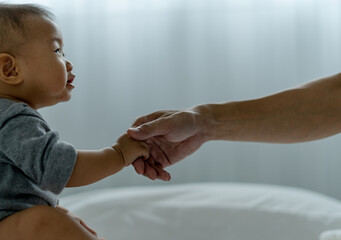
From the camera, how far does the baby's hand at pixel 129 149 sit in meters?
1.02

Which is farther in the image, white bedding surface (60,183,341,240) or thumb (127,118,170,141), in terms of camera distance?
white bedding surface (60,183,341,240)

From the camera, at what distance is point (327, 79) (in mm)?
1400

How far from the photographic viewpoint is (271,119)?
4.53 feet

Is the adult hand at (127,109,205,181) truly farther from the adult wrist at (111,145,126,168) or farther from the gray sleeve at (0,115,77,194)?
the gray sleeve at (0,115,77,194)

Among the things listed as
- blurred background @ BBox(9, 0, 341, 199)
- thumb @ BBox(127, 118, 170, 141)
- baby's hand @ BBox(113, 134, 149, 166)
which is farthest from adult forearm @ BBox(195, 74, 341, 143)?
blurred background @ BBox(9, 0, 341, 199)

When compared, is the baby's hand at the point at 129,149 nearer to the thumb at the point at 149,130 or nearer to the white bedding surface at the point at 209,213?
the thumb at the point at 149,130

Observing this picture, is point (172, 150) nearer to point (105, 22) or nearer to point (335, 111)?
point (335, 111)

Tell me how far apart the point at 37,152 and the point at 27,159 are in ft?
0.08

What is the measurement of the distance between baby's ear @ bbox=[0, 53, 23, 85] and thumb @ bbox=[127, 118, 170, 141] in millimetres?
273

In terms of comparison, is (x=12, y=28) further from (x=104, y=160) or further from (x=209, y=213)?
(x=209, y=213)

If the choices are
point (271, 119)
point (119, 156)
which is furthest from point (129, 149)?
point (271, 119)

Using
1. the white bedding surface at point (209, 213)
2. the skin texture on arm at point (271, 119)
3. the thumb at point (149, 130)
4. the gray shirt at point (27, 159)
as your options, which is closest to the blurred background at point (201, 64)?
the white bedding surface at point (209, 213)

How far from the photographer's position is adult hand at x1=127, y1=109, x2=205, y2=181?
3.64 feet

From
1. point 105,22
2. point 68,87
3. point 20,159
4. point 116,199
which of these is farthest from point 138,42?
point 20,159
